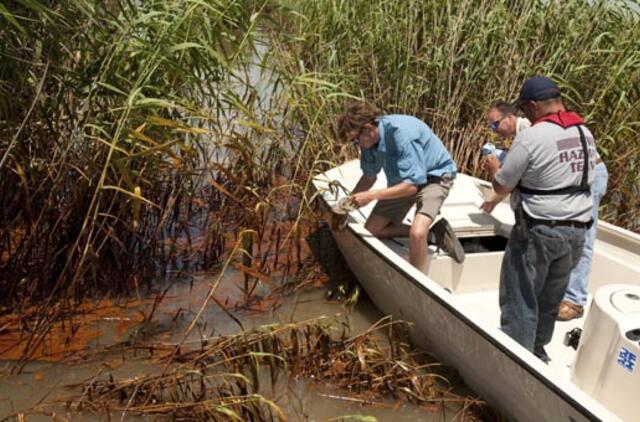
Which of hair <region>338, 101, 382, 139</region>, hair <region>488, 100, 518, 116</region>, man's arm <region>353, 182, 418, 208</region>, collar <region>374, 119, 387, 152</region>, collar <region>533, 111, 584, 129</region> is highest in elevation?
collar <region>533, 111, 584, 129</region>

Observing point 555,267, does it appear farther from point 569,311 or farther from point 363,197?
point 363,197

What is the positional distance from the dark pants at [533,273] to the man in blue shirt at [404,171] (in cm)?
95

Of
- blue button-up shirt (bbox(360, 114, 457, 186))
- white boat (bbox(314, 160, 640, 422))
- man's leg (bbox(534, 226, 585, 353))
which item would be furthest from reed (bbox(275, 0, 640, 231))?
man's leg (bbox(534, 226, 585, 353))

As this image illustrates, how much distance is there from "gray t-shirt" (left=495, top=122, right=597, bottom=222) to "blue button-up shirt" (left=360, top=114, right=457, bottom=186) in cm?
100

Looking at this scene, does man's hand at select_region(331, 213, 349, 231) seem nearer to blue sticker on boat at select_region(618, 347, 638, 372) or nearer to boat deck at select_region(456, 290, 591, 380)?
boat deck at select_region(456, 290, 591, 380)

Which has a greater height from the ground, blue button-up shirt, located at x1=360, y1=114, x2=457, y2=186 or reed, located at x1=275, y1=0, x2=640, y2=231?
reed, located at x1=275, y1=0, x2=640, y2=231

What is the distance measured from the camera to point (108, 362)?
351cm

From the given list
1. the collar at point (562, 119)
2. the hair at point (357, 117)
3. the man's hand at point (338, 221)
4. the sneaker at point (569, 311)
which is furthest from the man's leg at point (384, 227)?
the collar at point (562, 119)

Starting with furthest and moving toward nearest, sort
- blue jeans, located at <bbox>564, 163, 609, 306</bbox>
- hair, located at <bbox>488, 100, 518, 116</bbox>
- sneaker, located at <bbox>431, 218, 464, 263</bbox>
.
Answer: sneaker, located at <bbox>431, 218, 464, 263</bbox>
hair, located at <bbox>488, 100, 518, 116</bbox>
blue jeans, located at <bbox>564, 163, 609, 306</bbox>

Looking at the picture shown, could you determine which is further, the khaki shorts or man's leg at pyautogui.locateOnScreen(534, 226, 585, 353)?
the khaki shorts

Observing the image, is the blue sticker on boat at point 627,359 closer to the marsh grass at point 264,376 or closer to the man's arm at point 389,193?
the marsh grass at point 264,376

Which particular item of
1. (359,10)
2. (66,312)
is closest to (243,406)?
(66,312)

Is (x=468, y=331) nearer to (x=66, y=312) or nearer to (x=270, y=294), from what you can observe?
(x=270, y=294)

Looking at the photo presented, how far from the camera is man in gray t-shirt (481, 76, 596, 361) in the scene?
277 centimetres
